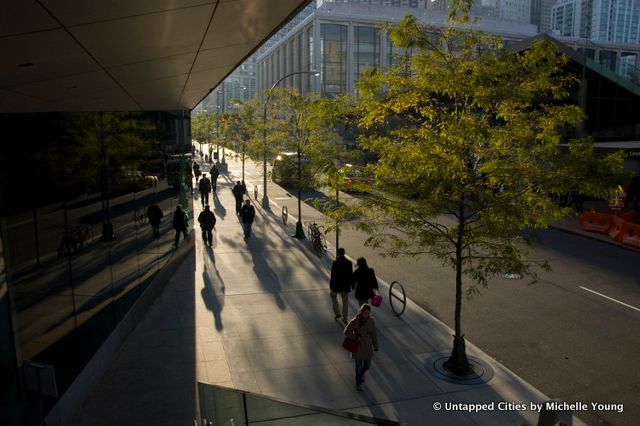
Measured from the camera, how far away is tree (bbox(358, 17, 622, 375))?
26.8ft

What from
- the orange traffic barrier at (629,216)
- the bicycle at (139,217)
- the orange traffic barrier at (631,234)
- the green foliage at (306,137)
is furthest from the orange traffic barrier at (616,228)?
the bicycle at (139,217)

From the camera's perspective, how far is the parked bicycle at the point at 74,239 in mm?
7320

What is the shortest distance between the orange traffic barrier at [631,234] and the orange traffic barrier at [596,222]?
5.98 ft

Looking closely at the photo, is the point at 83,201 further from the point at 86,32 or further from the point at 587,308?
the point at 587,308

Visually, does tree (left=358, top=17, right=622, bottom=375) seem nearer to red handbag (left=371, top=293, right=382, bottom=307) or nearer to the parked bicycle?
red handbag (left=371, top=293, right=382, bottom=307)

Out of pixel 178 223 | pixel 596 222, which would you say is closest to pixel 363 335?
pixel 178 223

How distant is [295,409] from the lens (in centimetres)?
555

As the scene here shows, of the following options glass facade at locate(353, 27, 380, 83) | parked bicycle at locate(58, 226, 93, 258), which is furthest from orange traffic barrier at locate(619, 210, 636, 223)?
glass facade at locate(353, 27, 380, 83)

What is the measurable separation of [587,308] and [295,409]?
969cm

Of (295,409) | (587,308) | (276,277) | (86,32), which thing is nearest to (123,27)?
(86,32)

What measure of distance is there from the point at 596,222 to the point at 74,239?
834 inches

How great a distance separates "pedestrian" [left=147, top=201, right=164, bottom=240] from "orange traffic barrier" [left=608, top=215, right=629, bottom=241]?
56.0 feet

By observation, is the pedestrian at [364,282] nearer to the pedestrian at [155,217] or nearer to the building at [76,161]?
→ the building at [76,161]

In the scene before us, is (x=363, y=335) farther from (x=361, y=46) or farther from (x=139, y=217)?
(x=361, y=46)
